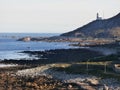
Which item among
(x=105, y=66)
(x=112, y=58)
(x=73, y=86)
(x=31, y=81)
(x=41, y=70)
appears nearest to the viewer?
(x=73, y=86)

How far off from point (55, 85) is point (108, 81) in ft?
19.6

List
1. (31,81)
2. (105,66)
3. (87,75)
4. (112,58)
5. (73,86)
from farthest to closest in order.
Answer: (112,58) → (105,66) → (87,75) → (31,81) → (73,86)

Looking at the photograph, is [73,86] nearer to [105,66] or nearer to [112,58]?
[105,66]

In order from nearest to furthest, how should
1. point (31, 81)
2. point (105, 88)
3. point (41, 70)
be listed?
1. point (105, 88)
2. point (31, 81)
3. point (41, 70)

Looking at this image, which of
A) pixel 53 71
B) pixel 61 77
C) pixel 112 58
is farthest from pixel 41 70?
pixel 112 58

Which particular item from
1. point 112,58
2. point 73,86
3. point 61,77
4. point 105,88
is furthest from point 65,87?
point 112,58

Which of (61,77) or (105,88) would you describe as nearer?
(105,88)

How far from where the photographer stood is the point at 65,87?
47.8m

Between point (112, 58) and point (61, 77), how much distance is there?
666 inches

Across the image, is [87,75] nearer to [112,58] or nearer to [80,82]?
[80,82]

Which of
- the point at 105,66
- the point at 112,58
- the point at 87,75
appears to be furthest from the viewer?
the point at 112,58

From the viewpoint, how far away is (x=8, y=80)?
54.3 meters

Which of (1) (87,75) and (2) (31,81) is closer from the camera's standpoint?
(2) (31,81)

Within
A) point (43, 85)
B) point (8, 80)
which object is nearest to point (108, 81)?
point (43, 85)
